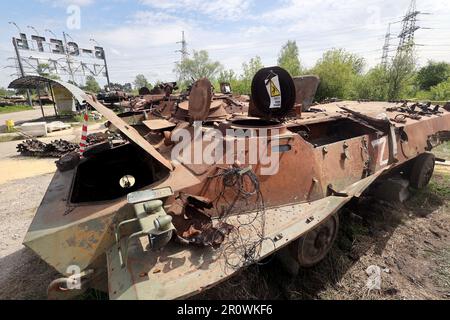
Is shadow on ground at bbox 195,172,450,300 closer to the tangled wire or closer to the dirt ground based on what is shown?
the dirt ground

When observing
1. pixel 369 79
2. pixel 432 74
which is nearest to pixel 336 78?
pixel 369 79

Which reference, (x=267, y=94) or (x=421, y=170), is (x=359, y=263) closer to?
(x=267, y=94)

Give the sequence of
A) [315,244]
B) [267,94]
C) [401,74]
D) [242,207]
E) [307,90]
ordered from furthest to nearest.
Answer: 1. [401,74]
2. [307,90]
3. [267,94]
4. [315,244]
5. [242,207]

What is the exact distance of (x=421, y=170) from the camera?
6016 mm

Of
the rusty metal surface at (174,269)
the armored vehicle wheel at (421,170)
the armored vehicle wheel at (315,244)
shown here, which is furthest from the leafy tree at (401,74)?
the rusty metal surface at (174,269)

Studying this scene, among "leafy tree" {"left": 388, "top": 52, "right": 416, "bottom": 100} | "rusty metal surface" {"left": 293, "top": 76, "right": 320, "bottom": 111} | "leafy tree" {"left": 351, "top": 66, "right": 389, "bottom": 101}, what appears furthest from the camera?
"leafy tree" {"left": 351, "top": 66, "right": 389, "bottom": 101}

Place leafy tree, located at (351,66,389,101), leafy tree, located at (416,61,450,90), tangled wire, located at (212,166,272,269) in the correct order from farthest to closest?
leafy tree, located at (416,61,450,90) → leafy tree, located at (351,66,389,101) → tangled wire, located at (212,166,272,269)

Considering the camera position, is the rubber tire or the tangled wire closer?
the tangled wire

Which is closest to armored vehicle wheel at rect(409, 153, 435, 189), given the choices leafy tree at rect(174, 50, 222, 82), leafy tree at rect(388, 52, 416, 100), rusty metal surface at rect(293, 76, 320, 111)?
rusty metal surface at rect(293, 76, 320, 111)

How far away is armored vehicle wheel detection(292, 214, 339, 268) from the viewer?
11.7 ft

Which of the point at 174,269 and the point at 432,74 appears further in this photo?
the point at 432,74

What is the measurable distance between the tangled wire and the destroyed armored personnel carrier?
0.01 meters

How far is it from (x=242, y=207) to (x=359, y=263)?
2136mm

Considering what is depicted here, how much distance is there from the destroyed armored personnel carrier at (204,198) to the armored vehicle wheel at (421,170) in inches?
40.2
